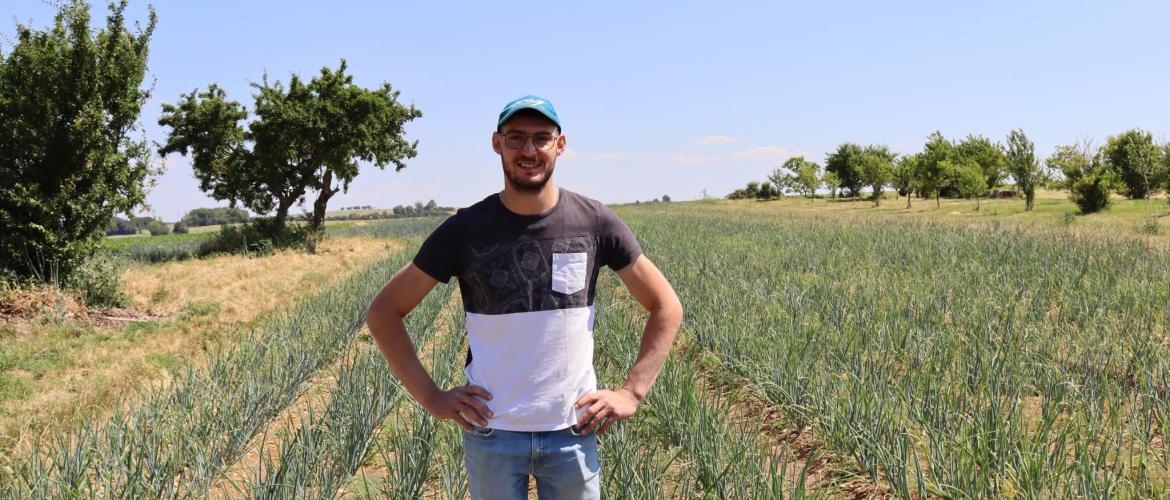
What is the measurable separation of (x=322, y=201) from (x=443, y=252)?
18.2m

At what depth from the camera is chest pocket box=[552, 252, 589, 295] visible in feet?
5.26

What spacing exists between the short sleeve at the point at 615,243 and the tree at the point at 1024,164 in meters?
30.8

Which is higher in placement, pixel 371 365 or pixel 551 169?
pixel 551 169

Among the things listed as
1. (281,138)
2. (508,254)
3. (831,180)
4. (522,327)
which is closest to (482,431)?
(522,327)

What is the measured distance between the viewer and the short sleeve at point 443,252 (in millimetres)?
1609

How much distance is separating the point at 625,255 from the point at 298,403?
3.42m

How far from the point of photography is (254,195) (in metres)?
17.5

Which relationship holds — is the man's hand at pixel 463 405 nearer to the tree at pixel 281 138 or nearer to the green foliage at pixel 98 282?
the green foliage at pixel 98 282

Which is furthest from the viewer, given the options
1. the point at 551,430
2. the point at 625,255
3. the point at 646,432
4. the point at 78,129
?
the point at 78,129

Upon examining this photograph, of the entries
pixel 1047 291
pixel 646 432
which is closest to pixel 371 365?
pixel 646 432

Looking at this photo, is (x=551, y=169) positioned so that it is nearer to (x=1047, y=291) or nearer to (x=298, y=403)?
(x=298, y=403)

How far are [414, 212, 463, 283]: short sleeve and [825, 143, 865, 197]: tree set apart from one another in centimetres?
6600

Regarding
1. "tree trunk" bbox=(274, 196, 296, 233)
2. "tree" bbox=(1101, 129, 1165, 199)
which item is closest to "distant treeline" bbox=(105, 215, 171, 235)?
"tree trunk" bbox=(274, 196, 296, 233)

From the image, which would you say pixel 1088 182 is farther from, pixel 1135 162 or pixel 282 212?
pixel 282 212
